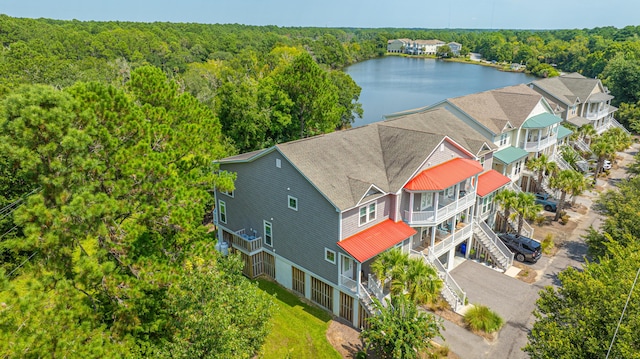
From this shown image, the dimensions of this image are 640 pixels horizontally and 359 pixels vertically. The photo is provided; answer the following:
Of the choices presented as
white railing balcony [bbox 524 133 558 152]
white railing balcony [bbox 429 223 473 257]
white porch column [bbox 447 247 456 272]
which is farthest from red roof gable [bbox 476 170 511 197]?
white railing balcony [bbox 524 133 558 152]

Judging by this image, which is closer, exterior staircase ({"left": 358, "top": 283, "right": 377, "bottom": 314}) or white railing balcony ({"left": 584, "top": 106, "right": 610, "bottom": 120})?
exterior staircase ({"left": 358, "top": 283, "right": 377, "bottom": 314})

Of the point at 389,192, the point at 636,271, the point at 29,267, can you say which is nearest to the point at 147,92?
the point at 29,267

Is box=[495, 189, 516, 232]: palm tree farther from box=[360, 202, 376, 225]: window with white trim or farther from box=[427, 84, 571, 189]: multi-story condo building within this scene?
box=[360, 202, 376, 225]: window with white trim

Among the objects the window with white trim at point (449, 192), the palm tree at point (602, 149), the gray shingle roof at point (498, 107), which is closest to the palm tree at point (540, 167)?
the gray shingle roof at point (498, 107)

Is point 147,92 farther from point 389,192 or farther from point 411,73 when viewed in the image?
point 411,73

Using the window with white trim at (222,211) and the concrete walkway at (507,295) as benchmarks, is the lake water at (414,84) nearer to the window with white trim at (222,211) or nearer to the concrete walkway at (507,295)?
the concrete walkway at (507,295)

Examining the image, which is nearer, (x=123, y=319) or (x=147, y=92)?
(x=123, y=319)

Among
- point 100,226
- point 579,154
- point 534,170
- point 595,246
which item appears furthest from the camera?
point 579,154
